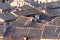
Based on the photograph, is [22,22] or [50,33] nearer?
[50,33]

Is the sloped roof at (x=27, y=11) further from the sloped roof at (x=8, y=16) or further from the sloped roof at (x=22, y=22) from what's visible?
the sloped roof at (x=22, y=22)

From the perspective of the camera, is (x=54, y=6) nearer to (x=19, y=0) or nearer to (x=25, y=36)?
(x=19, y=0)

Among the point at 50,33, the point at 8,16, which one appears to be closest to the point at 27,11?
the point at 8,16

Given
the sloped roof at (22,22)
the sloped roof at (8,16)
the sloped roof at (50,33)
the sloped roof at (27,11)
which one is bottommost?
the sloped roof at (27,11)

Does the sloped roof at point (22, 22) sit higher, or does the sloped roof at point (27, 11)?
the sloped roof at point (22, 22)

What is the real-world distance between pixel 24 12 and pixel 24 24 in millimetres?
11720

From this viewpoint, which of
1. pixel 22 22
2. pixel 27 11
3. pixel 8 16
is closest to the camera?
pixel 22 22

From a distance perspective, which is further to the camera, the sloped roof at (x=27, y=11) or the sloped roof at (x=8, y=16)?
the sloped roof at (x=27, y=11)

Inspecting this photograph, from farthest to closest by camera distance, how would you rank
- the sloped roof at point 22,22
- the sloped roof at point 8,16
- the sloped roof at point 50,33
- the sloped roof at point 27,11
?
the sloped roof at point 27,11, the sloped roof at point 8,16, the sloped roof at point 22,22, the sloped roof at point 50,33

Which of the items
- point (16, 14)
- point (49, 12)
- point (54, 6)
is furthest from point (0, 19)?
point (54, 6)

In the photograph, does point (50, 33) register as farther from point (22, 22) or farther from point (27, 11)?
point (27, 11)

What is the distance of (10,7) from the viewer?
2109 inches

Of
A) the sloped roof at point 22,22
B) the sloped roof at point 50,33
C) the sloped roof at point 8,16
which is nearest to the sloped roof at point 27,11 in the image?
the sloped roof at point 8,16

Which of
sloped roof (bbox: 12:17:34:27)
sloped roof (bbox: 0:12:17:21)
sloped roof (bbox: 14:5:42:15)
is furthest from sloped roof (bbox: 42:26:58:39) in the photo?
sloped roof (bbox: 14:5:42:15)
